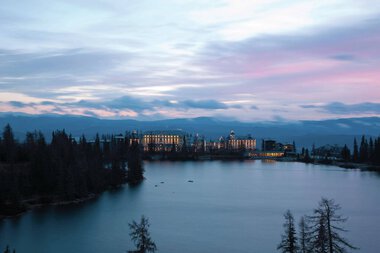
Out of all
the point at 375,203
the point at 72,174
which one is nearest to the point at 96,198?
the point at 72,174

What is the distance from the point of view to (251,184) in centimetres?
4044

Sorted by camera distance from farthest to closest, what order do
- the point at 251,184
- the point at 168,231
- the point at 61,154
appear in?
the point at 251,184 → the point at 61,154 → the point at 168,231

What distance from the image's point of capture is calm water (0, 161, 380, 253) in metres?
19.4

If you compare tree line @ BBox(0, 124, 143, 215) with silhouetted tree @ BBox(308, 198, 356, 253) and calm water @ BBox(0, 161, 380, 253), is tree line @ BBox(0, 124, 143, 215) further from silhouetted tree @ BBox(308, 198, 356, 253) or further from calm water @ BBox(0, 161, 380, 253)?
silhouetted tree @ BBox(308, 198, 356, 253)

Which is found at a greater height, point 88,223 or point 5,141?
point 5,141

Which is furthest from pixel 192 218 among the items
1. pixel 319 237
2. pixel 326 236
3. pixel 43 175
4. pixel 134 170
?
pixel 134 170

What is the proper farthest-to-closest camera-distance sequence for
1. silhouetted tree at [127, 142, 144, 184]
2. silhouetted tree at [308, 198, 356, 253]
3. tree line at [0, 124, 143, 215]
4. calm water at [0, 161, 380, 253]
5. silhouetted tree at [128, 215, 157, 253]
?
silhouetted tree at [127, 142, 144, 184] < tree line at [0, 124, 143, 215] < calm water at [0, 161, 380, 253] < silhouetted tree at [128, 215, 157, 253] < silhouetted tree at [308, 198, 356, 253]

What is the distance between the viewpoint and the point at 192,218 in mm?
24453

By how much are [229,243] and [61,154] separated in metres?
18.3

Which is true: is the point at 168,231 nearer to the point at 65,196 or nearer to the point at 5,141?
the point at 65,196

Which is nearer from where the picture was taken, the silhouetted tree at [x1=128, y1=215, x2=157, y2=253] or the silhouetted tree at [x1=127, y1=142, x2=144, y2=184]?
the silhouetted tree at [x1=128, y1=215, x2=157, y2=253]

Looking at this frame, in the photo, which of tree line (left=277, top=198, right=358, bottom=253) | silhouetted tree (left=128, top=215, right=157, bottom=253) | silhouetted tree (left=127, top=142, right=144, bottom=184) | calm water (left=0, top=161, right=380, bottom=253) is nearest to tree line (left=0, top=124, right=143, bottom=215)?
calm water (left=0, top=161, right=380, bottom=253)

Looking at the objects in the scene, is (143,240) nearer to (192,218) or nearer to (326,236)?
(326,236)

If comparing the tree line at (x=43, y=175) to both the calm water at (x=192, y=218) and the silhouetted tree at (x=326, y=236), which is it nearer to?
the calm water at (x=192, y=218)
